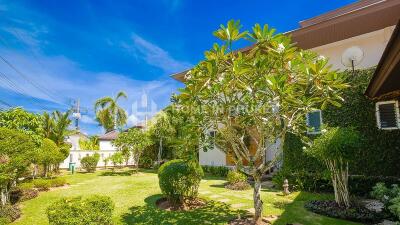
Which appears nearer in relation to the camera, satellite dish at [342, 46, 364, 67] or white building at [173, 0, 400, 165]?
satellite dish at [342, 46, 364, 67]

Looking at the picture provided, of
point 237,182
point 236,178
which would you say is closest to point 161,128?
point 236,178

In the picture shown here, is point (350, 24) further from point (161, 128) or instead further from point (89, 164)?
point (89, 164)

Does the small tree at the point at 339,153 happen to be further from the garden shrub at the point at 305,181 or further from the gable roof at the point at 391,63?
the garden shrub at the point at 305,181

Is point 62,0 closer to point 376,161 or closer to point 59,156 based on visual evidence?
point 59,156

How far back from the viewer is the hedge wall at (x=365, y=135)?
34.8 feet

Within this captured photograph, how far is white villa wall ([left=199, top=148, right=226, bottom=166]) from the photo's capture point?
2031 centimetres

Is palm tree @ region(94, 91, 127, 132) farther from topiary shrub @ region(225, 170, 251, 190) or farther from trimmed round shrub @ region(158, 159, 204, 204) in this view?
trimmed round shrub @ region(158, 159, 204, 204)

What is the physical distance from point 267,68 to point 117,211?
22.2 ft

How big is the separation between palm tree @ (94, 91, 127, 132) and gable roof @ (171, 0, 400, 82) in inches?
912

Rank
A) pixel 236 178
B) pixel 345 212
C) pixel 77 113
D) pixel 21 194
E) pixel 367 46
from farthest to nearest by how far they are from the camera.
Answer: pixel 77 113 < pixel 367 46 < pixel 236 178 < pixel 21 194 < pixel 345 212

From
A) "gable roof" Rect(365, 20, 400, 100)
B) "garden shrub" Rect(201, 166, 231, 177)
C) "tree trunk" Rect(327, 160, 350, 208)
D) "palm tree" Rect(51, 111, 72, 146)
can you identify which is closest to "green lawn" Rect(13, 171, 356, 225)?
"tree trunk" Rect(327, 160, 350, 208)

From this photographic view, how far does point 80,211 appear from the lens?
5.90 m

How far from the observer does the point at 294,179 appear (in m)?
11.9

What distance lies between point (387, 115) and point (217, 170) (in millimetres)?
11221
